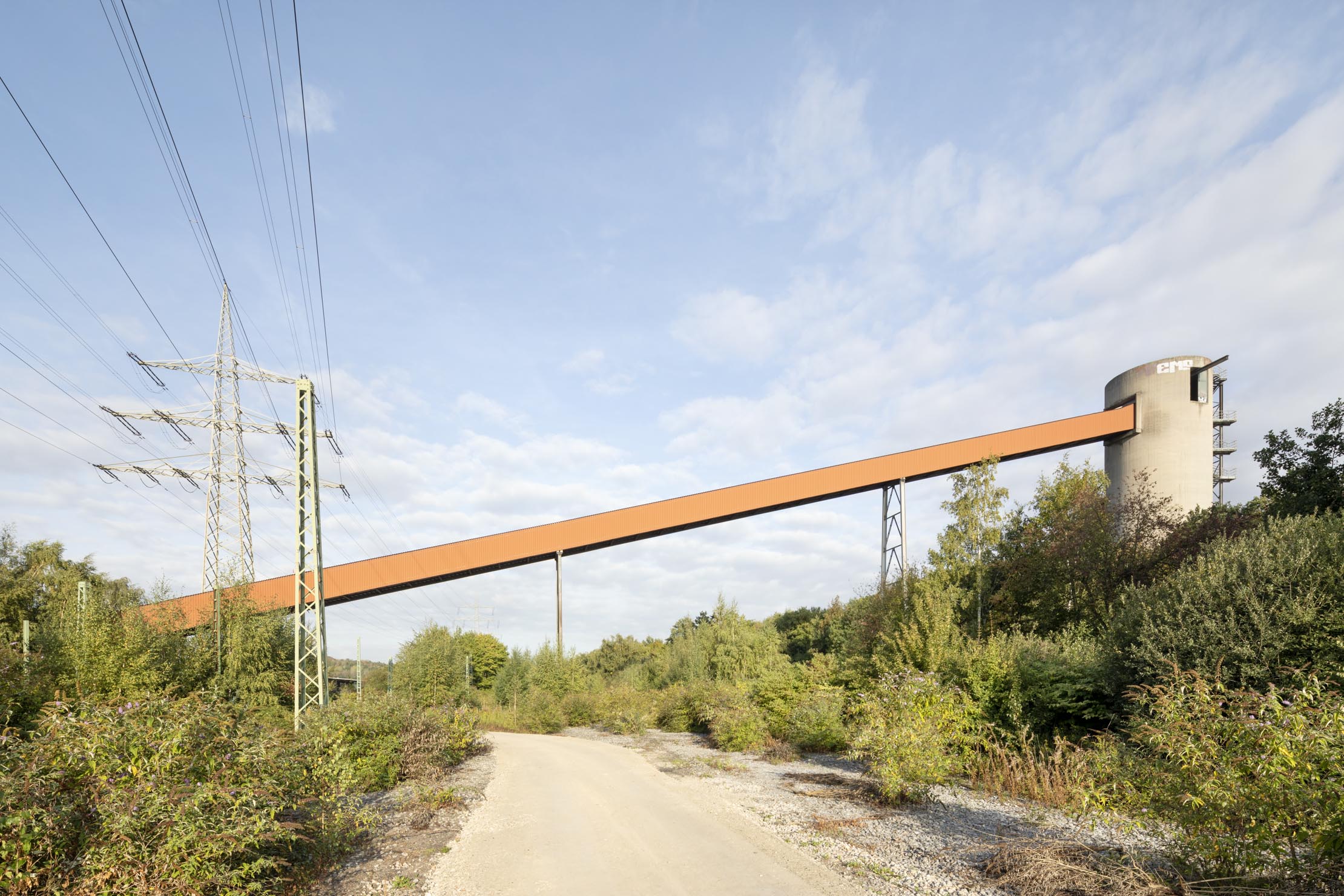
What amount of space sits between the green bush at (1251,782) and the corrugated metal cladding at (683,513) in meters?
24.1

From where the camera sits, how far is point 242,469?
24.5 meters

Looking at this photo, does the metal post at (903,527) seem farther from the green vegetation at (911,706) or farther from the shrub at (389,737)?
the shrub at (389,737)

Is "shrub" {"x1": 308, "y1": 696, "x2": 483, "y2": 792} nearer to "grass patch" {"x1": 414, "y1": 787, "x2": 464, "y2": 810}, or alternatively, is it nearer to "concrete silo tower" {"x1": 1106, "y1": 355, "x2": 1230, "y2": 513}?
"grass patch" {"x1": 414, "y1": 787, "x2": 464, "y2": 810}

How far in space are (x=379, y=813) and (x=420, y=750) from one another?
278 cm

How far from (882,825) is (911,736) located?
52.8 inches

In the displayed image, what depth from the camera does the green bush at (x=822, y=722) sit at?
15.4 meters

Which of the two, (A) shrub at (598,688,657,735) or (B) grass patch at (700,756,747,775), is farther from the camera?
(A) shrub at (598,688,657,735)

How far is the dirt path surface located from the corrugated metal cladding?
18.6 meters

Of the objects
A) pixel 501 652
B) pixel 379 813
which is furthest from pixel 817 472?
pixel 501 652

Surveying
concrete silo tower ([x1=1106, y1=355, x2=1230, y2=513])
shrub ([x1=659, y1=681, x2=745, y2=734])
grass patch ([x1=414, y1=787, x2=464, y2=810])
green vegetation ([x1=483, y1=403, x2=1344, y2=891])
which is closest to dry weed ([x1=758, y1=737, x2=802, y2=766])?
green vegetation ([x1=483, y1=403, x2=1344, y2=891])

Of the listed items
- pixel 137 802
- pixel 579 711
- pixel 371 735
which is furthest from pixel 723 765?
pixel 579 711

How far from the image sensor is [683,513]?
98.6 feet

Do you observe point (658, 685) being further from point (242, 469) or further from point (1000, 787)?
point (1000, 787)

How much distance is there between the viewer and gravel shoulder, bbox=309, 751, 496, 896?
625cm
